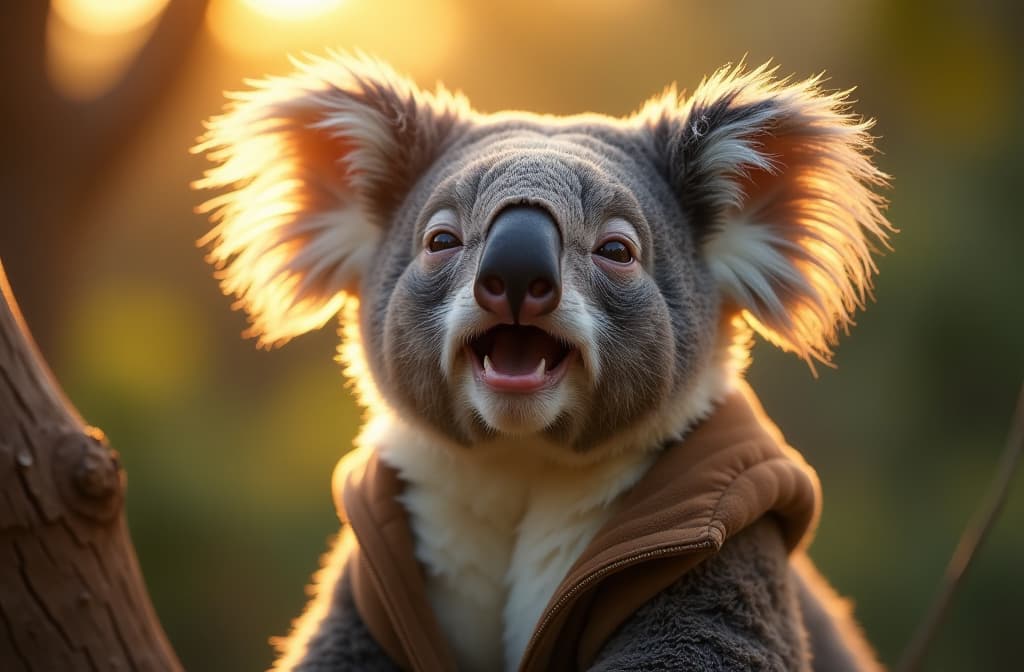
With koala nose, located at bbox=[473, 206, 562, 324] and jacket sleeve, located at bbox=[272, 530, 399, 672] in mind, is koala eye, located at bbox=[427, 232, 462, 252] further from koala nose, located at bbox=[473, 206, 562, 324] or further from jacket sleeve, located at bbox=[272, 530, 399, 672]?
jacket sleeve, located at bbox=[272, 530, 399, 672]

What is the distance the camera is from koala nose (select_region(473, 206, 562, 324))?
152cm

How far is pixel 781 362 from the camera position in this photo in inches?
220

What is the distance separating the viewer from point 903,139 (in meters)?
5.78

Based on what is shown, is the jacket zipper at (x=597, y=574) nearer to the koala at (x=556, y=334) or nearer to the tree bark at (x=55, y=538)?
the koala at (x=556, y=334)

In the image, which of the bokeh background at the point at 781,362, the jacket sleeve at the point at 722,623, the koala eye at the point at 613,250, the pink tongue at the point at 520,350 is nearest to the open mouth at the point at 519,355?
the pink tongue at the point at 520,350

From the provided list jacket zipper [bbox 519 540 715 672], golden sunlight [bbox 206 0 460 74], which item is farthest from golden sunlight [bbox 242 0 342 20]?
jacket zipper [bbox 519 540 715 672]

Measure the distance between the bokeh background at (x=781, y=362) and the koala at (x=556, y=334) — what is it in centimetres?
315

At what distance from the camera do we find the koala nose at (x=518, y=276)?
1518mm

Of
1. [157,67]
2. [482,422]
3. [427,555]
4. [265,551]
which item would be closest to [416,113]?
[482,422]

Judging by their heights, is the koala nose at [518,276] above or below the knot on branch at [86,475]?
above

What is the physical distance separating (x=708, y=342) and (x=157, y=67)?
2.60m

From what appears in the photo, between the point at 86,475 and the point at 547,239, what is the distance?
0.77 meters

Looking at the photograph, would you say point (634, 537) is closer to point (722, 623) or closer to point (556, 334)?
point (722, 623)

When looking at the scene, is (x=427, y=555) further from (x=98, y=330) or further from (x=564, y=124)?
(x=98, y=330)
